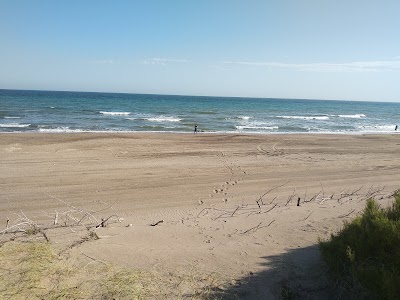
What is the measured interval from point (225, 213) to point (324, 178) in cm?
619

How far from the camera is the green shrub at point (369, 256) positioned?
3296mm

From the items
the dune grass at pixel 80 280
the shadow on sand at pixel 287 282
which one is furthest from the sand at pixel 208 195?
the dune grass at pixel 80 280

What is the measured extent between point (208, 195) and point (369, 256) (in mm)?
Answer: 6469

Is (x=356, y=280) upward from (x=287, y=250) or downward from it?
upward

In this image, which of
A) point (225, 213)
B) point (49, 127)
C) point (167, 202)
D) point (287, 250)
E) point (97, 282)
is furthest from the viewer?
point (49, 127)

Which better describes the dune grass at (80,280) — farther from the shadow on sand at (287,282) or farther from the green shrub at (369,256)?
the green shrub at (369,256)

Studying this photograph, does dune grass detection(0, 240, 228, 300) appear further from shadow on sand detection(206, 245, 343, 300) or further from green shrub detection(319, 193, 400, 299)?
green shrub detection(319, 193, 400, 299)

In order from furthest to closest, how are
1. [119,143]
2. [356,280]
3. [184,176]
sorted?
[119,143] → [184,176] → [356,280]

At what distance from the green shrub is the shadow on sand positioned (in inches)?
8.7

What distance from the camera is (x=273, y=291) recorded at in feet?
13.1

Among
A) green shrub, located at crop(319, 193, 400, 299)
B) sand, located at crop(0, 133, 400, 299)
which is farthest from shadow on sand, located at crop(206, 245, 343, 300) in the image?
green shrub, located at crop(319, 193, 400, 299)

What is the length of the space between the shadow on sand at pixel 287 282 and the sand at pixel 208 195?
0.02m

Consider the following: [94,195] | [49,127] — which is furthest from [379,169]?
[49,127]

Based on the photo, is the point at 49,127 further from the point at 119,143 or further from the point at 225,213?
the point at 225,213
